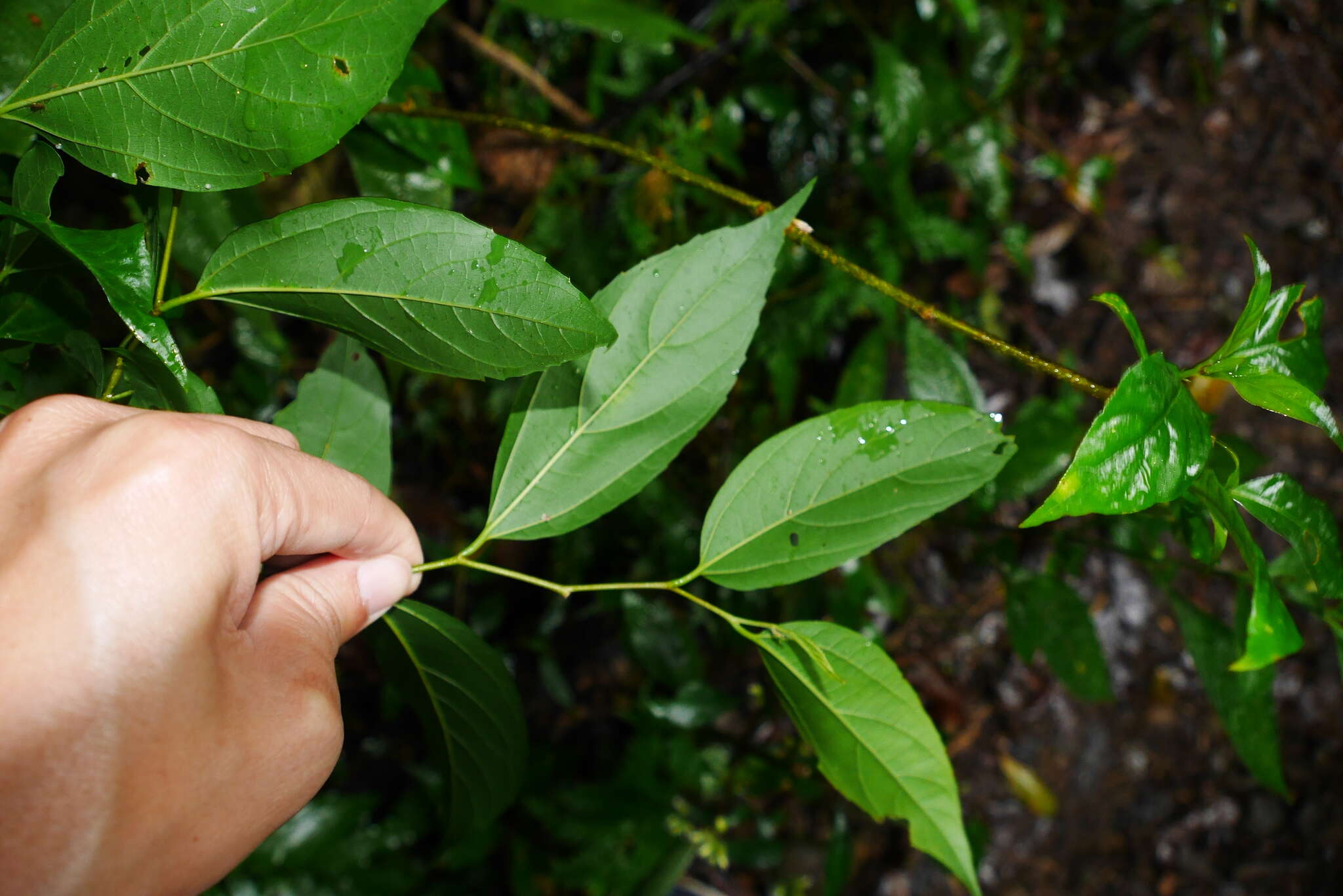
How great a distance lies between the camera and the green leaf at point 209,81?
2.59 feet

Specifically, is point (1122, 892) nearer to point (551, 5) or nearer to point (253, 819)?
point (253, 819)

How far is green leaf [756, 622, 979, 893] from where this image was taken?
859 millimetres

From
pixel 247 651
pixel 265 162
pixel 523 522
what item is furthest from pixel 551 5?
pixel 247 651

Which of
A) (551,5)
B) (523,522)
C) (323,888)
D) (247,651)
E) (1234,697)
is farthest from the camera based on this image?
(323,888)

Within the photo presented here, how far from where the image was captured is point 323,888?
6.40ft

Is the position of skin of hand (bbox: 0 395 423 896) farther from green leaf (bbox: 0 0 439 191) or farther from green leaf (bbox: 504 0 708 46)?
green leaf (bbox: 504 0 708 46)

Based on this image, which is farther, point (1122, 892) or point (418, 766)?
point (1122, 892)

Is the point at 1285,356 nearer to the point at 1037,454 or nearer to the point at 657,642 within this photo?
the point at 1037,454

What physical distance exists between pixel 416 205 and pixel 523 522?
1.41 feet

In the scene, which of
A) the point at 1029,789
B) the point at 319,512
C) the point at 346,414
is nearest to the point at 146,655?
the point at 319,512

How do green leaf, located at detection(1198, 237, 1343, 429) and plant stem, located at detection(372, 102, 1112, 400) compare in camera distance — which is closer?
green leaf, located at detection(1198, 237, 1343, 429)

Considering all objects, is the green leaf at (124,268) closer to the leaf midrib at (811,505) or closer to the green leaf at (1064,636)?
the leaf midrib at (811,505)

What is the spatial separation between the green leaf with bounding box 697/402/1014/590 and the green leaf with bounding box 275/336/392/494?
499 mm

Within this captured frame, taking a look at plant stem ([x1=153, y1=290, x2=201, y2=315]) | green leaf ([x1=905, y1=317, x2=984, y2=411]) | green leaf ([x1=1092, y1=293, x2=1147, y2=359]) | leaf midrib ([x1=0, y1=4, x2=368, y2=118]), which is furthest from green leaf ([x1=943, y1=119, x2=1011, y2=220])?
plant stem ([x1=153, y1=290, x2=201, y2=315])
